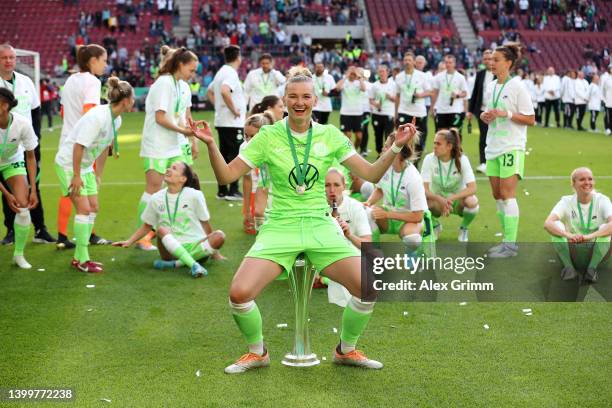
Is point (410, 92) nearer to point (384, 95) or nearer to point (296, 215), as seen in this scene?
point (384, 95)

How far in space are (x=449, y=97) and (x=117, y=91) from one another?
9471mm

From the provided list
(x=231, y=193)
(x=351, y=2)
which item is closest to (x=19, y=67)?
(x=231, y=193)

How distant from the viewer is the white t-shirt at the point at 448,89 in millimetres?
15805

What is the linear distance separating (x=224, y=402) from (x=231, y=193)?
7.79m

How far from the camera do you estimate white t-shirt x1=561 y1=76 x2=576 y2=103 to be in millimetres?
25281

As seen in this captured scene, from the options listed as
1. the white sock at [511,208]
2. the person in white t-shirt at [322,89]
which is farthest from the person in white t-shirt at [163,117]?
the person in white t-shirt at [322,89]

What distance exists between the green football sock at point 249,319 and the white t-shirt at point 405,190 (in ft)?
9.40

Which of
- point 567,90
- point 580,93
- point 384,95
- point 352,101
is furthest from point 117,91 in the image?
point 567,90

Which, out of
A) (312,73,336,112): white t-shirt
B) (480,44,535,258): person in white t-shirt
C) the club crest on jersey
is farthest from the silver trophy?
(312,73,336,112): white t-shirt

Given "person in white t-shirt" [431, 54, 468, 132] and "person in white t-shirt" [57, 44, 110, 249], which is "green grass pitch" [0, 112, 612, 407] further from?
"person in white t-shirt" [431, 54, 468, 132]

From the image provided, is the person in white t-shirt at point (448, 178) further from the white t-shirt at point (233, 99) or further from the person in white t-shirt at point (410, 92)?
the person in white t-shirt at point (410, 92)

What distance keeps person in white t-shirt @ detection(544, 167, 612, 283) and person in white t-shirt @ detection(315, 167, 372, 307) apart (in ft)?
5.55

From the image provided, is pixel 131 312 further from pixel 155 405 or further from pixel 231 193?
pixel 231 193

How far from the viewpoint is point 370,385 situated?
197 inches
